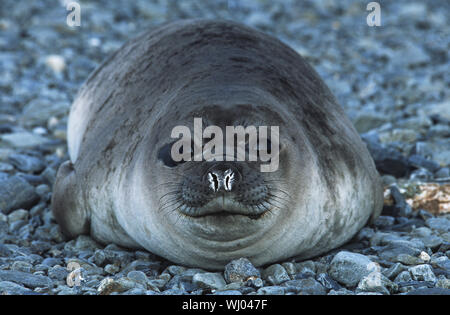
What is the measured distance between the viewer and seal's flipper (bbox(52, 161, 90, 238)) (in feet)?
16.3

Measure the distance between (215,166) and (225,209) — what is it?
0.75 feet

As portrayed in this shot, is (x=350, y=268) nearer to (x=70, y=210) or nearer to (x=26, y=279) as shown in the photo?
(x=26, y=279)

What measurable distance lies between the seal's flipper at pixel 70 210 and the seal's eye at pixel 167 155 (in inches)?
45.1

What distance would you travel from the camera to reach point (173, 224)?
3.88 metres

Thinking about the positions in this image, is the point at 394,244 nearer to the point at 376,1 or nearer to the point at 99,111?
the point at 99,111

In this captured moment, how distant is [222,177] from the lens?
352 centimetres

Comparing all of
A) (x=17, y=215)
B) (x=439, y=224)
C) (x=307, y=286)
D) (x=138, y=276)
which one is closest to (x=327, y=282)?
(x=307, y=286)

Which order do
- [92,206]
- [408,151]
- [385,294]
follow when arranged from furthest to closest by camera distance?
[408,151], [92,206], [385,294]

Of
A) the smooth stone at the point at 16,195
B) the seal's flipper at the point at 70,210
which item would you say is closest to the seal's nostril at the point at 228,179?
the seal's flipper at the point at 70,210

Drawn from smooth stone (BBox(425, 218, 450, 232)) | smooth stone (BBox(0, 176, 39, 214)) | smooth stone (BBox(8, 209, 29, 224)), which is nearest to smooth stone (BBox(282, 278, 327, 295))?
smooth stone (BBox(425, 218, 450, 232))

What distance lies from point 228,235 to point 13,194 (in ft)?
7.76

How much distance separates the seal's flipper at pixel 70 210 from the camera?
4953 mm

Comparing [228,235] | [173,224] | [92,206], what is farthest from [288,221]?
[92,206]

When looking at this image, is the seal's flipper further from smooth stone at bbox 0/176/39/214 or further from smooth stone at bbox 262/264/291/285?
smooth stone at bbox 262/264/291/285
